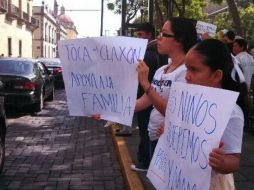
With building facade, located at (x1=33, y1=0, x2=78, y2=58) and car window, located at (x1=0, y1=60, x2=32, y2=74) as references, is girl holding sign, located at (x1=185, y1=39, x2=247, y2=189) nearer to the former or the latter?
car window, located at (x1=0, y1=60, x2=32, y2=74)

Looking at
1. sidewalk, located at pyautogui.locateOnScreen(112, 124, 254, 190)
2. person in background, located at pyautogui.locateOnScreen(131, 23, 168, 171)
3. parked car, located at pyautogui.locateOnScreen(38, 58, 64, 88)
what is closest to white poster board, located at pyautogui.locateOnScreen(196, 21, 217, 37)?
sidewalk, located at pyautogui.locateOnScreen(112, 124, 254, 190)

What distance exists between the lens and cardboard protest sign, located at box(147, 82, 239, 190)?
7.96 feet

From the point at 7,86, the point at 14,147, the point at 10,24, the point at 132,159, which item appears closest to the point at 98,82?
the point at 132,159

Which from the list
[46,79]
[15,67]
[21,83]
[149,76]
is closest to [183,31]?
[149,76]

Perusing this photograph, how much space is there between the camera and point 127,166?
22.0 ft

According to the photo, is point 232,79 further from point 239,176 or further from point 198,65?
point 239,176

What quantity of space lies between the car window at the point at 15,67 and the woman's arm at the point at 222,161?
1094 cm

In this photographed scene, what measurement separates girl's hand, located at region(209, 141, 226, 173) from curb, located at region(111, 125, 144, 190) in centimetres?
328

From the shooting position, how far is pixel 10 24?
4609 centimetres

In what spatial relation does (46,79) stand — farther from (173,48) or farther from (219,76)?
(219,76)

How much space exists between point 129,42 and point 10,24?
43947 mm

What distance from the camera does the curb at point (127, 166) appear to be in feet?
19.0

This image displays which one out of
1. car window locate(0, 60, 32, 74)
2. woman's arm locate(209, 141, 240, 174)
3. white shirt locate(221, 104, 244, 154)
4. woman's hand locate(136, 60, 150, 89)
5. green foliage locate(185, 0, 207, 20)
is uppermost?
green foliage locate(185, 0, 207, 20)

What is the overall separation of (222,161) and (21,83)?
10.7m
